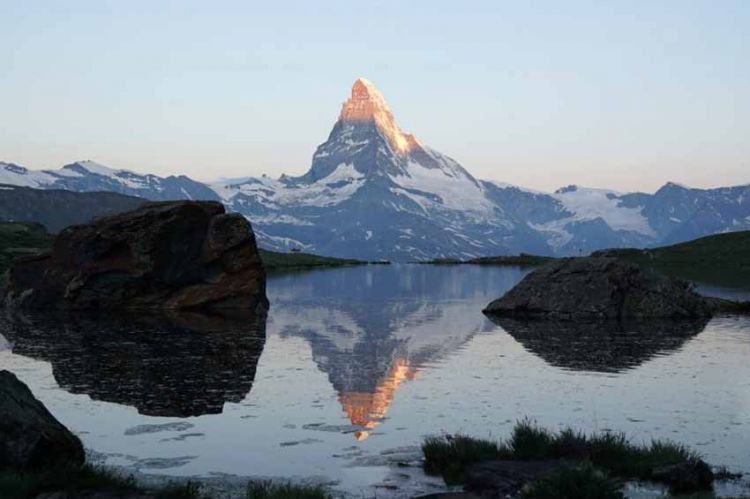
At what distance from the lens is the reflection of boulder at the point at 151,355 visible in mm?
29953

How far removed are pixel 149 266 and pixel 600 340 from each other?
3224cm

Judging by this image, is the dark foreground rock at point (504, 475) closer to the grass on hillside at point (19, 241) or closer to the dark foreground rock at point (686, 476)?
the dark foreground rock at point (686, 476)

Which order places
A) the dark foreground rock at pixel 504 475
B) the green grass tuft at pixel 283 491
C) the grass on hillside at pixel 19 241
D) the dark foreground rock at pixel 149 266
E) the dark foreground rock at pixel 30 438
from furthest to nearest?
1. the grass on hillside at pixel 19 241
2. the dark foreground rock at pixel 149 266
3. the dark foreground rock at pixel 30 438
4. the dark foreground rock at pixel 504 475
5. the green grass tuft at pixel 283 491

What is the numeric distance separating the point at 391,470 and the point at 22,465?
795 centimetres

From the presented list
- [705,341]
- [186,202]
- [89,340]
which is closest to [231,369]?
[89,340]

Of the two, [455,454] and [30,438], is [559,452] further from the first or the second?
[30,438]

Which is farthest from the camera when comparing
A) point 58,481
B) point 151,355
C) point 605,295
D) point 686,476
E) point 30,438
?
point 605,295

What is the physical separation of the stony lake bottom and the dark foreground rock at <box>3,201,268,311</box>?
8.66 metres

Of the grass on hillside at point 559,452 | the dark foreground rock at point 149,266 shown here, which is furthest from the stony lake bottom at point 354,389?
the dark foreground rock at point 149,266

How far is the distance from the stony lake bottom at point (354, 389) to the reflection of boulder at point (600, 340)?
14 centimetres

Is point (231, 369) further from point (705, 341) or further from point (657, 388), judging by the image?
point (705, 341)

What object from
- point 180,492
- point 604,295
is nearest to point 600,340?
point 604,295

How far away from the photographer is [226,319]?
191ft

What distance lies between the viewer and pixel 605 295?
5919cm
